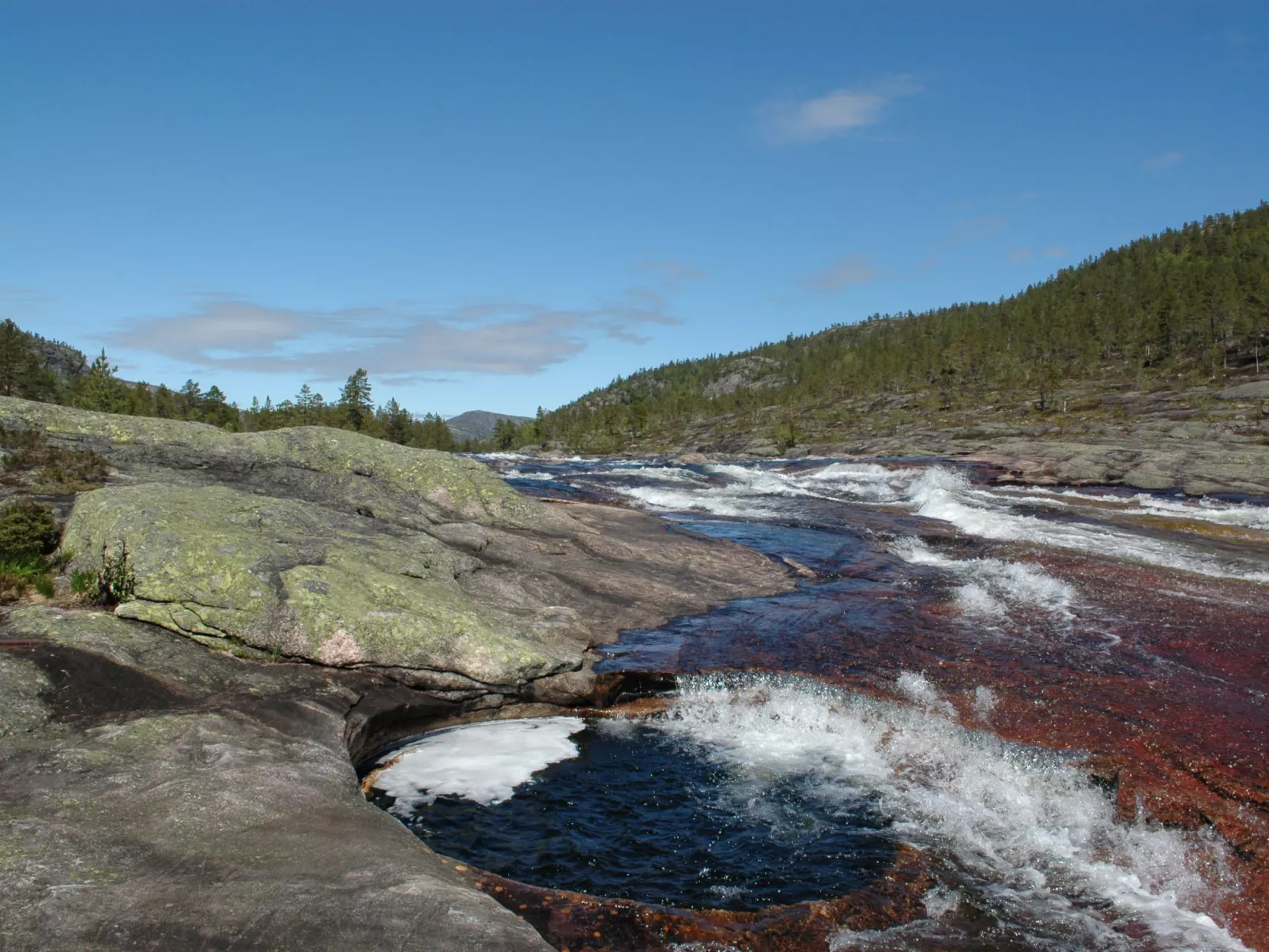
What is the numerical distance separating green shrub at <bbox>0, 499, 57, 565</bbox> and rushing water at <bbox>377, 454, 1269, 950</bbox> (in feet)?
25.6

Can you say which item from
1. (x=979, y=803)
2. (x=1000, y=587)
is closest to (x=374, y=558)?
(x=979, y=803)

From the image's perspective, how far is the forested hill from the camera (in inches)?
4592

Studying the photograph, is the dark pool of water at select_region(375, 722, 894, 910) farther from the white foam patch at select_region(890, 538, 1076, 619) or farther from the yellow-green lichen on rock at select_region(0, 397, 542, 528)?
the yellow-green lichen on rock at select_region(0, 397, 542, 528)

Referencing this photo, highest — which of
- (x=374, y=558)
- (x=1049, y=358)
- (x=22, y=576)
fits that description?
(x=1049, y=358)

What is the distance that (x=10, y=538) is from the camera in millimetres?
11641

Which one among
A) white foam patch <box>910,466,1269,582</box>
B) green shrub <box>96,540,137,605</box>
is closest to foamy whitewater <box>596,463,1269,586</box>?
white foam patch <box>910,466,1269,582</box>

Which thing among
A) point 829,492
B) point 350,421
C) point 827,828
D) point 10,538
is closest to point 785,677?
point 827,828

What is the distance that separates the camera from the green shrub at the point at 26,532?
38.1 ft

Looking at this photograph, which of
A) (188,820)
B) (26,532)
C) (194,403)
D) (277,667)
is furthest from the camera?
(194,403)

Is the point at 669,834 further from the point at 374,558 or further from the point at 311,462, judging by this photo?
the point at 311,462

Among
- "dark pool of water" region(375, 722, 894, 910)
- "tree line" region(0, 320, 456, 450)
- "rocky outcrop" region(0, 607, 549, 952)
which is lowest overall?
"dark pool of water" region(375, 722, 894, 910)

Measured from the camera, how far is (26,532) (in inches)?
465

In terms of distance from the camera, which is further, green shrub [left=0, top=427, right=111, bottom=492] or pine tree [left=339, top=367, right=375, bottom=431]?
pine tree [left=339, top=367, right=375, bottom=431]

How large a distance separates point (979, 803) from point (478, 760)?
6.70 meters
